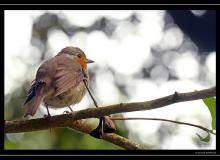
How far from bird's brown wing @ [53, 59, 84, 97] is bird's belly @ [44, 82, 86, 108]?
4 centimetres

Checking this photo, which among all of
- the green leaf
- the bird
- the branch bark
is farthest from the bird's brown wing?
the green leaf

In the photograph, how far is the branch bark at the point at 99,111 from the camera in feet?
7.35

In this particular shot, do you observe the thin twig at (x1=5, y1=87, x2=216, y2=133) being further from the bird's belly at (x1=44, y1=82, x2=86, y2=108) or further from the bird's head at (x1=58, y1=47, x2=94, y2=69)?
the bird's head at (x1=58, y1=47, x2=94, y2=69)

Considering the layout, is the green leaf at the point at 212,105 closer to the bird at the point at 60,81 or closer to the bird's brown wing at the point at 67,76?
the bird at the point at 60,81

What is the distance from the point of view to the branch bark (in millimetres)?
2240

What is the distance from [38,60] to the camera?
175 inches

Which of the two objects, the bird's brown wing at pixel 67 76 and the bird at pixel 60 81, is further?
the bird's brown wing at pixel 67 76

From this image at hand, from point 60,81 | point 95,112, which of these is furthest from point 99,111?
point 60,81

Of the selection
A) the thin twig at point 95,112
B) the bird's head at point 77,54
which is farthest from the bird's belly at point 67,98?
the thin twig at point 95,112

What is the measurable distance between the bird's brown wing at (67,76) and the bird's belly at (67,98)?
4cm

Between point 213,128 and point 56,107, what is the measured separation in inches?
48.0

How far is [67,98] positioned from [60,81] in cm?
16
